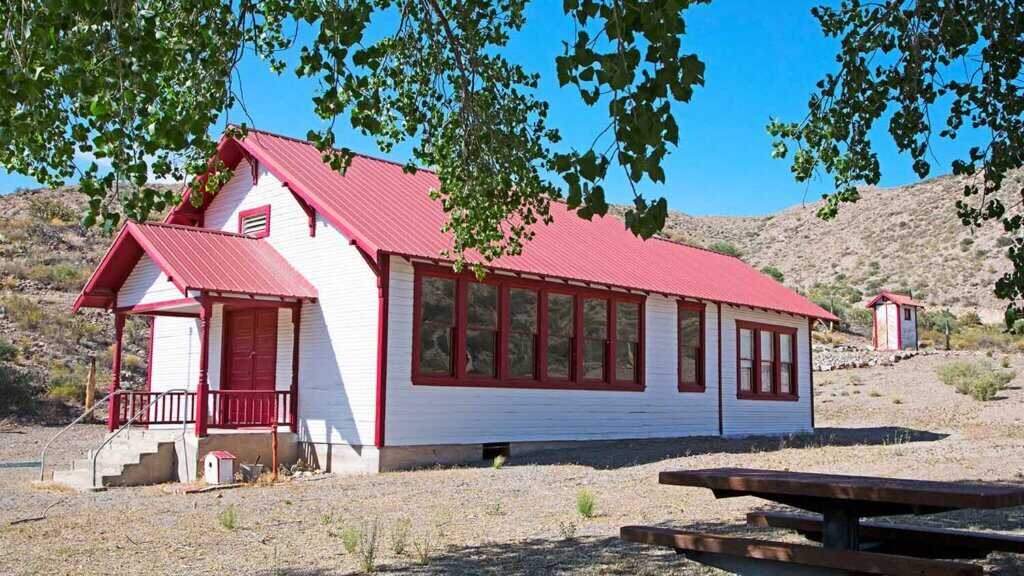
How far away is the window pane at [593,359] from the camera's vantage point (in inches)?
729

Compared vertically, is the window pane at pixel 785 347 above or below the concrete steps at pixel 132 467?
above

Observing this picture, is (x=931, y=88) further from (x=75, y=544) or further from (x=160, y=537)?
(x=75, y=544)

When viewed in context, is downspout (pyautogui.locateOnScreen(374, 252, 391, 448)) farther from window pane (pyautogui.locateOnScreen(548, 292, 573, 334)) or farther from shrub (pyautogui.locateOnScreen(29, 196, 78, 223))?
shrub (pyautogui.locateOnScreen(29, 196, 78, 223))

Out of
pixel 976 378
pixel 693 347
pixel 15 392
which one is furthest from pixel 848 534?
pixel 976 378

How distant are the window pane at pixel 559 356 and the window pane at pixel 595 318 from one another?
507 millimetres

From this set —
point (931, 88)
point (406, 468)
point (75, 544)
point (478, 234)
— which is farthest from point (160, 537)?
point (931, 88)

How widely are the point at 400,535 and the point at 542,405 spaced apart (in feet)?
30.9

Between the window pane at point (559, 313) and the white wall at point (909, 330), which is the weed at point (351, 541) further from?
the white wall at point (909, 330)

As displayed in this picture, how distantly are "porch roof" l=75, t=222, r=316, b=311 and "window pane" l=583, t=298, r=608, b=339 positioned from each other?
5.28 metres

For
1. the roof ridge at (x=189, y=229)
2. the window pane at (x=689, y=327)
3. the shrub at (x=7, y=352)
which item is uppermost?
the roof ridge at (x=189, y=229)

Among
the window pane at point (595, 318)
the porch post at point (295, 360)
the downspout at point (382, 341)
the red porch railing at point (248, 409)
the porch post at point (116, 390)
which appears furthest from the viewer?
the window pane at point (595, 318)

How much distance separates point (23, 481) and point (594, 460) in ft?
29.4

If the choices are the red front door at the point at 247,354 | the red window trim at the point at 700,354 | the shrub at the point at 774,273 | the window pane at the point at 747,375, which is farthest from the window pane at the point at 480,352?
the shrub at the point at 774,273

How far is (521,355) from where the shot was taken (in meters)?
17.3
